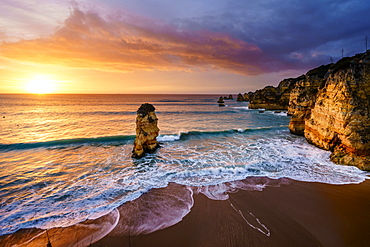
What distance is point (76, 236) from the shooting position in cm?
603

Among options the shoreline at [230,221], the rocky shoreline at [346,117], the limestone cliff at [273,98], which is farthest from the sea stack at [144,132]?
the limestone cliff at [273,98]

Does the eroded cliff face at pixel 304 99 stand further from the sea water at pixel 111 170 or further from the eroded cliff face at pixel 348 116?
the eroded cliff face at pixel 348 116

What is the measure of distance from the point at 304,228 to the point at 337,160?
8.89m

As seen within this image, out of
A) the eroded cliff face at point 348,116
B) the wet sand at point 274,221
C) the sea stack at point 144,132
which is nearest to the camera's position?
the wet sand at point 274,221

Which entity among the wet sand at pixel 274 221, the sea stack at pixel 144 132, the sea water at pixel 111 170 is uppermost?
the sea stack at pixel 144 132

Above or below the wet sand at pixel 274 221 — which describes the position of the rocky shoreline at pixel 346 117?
above

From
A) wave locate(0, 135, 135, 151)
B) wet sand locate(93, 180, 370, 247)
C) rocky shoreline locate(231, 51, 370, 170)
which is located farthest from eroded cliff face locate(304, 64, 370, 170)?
wave locate(0, 135, 135, 151)

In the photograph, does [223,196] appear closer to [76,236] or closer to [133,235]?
[133,235]

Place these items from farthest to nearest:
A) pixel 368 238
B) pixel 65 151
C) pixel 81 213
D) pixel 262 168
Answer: pixel 65 151
pixel 262 168
pixel 81 213
pixel 368 238

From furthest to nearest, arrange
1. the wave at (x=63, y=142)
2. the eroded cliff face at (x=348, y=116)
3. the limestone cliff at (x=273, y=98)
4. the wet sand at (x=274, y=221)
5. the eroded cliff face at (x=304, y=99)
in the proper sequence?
the limestone cliff at (x=273, y=98) < the eroded cliff face at (x=304, y=99) < the wave at (x=63, y=142) < the eroded cliff face at (x=348, y=116) < the wet sand at (x=274, y=221)

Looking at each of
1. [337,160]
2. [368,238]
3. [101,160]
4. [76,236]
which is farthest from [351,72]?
[101,160]

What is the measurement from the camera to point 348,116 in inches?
470

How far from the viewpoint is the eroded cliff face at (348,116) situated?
11195 millimetres

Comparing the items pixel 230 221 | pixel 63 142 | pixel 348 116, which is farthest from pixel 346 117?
pixel 63 142
